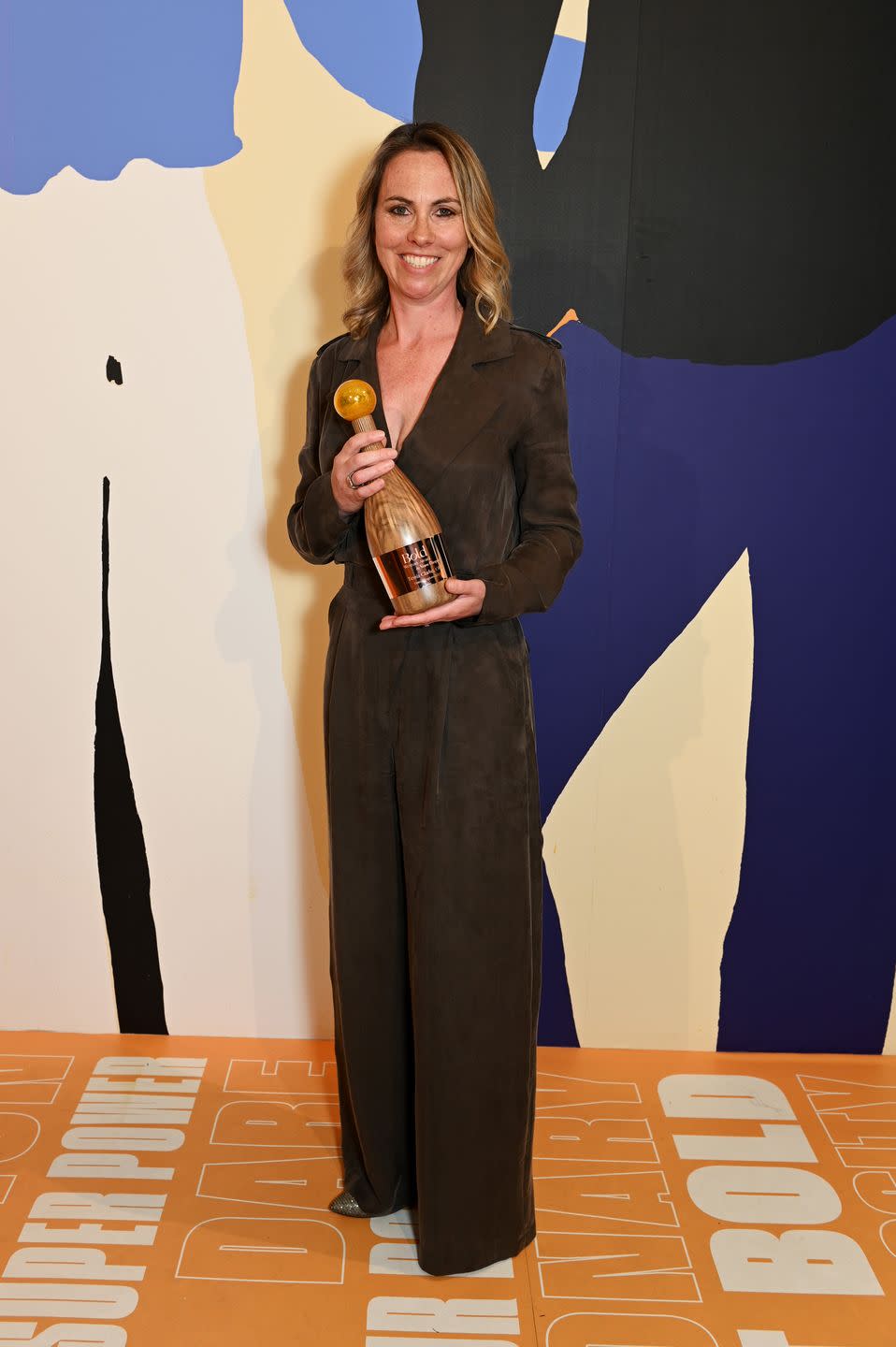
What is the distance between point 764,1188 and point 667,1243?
28 centimetres

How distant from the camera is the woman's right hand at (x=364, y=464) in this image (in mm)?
2082

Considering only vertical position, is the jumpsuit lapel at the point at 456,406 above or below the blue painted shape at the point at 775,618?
above

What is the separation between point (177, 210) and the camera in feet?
9.16

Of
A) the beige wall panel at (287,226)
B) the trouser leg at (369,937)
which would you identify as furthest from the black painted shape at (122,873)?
the trouser leg at (369,937)

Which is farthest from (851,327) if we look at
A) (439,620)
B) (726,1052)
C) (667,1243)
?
(667,1243)

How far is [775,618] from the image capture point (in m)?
2.93

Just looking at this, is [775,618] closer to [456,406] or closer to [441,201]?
[456,406]

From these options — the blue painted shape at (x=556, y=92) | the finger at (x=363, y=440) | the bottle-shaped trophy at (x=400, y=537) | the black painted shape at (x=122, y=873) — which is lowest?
the black painted shape at (x=122, y=873)

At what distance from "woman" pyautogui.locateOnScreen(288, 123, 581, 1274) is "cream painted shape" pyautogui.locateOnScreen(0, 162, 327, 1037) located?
1.91ft

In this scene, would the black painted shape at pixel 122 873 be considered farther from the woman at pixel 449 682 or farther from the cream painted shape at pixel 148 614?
the woman at pixel 449 682

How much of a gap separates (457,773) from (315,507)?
498 mm

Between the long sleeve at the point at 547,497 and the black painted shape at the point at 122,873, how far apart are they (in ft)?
3.68

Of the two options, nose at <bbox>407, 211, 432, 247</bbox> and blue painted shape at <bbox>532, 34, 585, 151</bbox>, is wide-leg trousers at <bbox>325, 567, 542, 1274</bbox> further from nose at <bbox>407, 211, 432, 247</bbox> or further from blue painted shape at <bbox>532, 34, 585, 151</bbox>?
blue painted shape at <bbox>532, 34, 585, 151</bbox>

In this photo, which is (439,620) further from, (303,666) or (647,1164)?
(647,1164)
